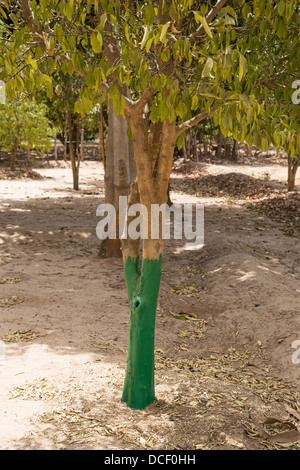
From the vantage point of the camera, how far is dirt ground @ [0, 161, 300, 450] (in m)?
3.24

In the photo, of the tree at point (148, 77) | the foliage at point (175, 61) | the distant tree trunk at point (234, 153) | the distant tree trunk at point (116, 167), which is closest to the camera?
the foliage at point (175, 61)

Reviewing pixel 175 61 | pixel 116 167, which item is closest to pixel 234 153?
pixel 116 167

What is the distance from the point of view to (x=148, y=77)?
9.07ft

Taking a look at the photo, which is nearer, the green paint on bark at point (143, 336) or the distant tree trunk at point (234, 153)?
the green paint on bark at point (143, 336)

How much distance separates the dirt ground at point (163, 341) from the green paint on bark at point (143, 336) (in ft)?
0.43

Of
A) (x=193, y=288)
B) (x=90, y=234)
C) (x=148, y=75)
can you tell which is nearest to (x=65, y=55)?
(x=148, y=75)

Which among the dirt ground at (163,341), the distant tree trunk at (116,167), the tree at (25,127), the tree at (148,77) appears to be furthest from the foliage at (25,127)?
the tree at (148,77)

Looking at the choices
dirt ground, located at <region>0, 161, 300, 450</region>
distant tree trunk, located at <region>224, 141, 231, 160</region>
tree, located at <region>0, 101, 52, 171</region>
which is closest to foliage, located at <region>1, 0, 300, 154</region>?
dirt ground, located at <region>0, 161, 300, 450</region>

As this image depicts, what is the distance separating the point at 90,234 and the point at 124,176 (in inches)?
99.5

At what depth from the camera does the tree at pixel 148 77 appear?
269 centimetres

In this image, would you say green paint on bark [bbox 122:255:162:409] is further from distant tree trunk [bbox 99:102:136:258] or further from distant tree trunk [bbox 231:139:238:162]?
distant tree trunk [bbox 231:139:238:162]

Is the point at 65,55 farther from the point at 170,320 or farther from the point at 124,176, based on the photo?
the point at 124,176

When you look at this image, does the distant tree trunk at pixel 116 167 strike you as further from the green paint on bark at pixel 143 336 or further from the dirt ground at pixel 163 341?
the green paint on bark at pixel 143 336

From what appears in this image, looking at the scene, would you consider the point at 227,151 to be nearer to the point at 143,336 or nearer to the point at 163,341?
the point at 163,341
